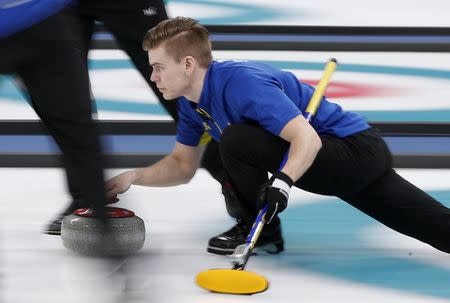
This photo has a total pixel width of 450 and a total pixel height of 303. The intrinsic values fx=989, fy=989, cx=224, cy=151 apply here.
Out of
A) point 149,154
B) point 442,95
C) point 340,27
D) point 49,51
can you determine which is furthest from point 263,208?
point 340,27

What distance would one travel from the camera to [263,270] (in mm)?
2881

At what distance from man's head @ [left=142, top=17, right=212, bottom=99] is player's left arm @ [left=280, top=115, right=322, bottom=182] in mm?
337

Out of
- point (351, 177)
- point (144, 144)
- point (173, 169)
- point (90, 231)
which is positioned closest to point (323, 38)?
point (144, 144)

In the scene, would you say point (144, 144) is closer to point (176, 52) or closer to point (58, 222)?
point (58, 222)

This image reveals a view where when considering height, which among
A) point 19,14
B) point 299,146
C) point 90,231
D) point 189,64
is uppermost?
point 19,14

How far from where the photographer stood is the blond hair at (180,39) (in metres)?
2.81

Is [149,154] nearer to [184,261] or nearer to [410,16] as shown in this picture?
[184,261]

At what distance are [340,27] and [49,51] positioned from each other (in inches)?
225

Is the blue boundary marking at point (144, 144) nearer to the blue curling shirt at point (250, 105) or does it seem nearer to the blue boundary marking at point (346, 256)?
the blue boundary marking at point (346, 256)

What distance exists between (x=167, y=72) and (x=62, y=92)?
63cm

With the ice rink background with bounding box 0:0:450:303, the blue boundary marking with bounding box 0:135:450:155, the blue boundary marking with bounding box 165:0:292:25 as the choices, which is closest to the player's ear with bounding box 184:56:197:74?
the ice rink background with bounding box 0:0:450:303

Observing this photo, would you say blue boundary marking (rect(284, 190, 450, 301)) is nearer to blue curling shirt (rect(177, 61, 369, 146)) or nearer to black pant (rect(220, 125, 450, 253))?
black pant (rect(220, 125, 450, 253))

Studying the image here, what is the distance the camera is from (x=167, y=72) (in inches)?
112

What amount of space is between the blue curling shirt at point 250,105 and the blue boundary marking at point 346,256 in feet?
1.28
